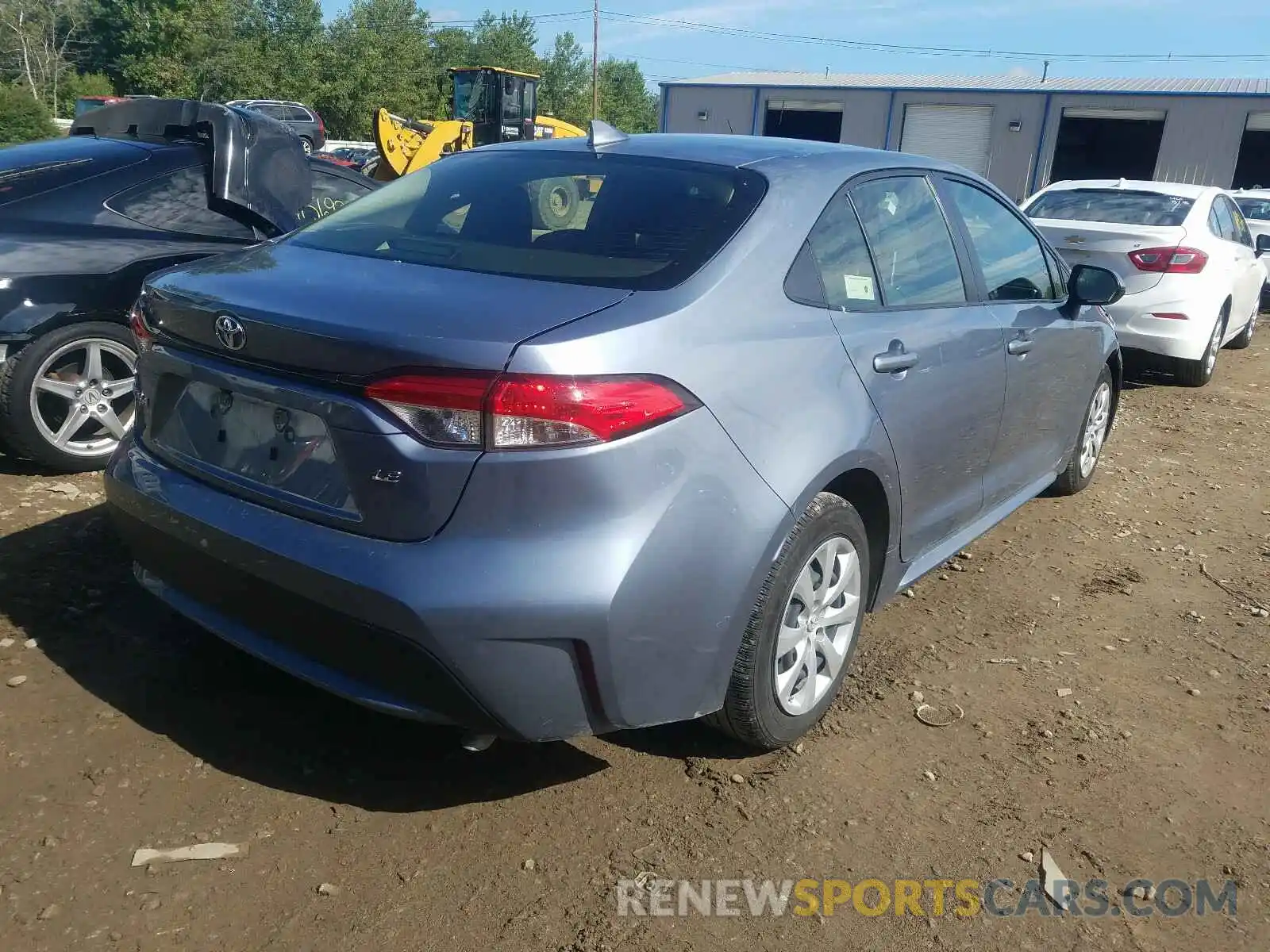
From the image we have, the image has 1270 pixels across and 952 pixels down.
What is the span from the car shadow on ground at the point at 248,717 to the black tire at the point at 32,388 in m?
1.03

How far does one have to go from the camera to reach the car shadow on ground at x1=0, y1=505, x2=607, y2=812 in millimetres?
2771

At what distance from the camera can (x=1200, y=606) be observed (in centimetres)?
427

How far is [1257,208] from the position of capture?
47.6 ft

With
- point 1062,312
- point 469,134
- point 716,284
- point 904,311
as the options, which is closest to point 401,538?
point 716,284

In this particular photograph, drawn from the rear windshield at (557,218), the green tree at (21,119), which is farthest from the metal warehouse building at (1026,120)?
the rear windshield at (557,218)

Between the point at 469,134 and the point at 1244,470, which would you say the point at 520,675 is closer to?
the point at 1244,470

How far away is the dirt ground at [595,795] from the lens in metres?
2.33

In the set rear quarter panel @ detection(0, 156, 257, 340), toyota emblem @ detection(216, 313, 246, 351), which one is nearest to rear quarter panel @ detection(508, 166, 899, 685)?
toyota emblem @ detection(216, 313, 246, 351)

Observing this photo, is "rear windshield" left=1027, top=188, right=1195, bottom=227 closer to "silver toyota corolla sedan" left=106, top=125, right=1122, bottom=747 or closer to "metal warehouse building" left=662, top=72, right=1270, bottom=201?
"silver toyota corolla sedan" left=106, top=125, right=1122, bottom=747

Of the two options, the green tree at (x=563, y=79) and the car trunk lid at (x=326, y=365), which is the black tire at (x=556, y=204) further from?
the green tree at (x=563, y=79)

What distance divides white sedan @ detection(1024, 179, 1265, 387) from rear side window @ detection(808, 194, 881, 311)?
5.35 meters

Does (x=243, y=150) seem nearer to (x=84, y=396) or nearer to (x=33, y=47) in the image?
(x=84, y=396)

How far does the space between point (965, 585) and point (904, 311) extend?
1.55 meters

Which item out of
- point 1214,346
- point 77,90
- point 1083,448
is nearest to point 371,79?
point 77,90
